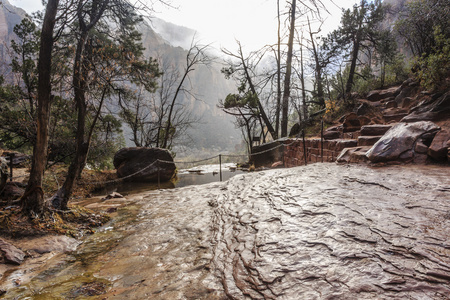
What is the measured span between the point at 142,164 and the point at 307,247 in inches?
351

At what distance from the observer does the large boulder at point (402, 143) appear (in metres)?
3.80

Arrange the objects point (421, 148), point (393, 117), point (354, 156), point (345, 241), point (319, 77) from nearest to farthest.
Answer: point (345, 241)
point (421, 148)
point (354, 156)
point (393, 117)
point (319, 77)

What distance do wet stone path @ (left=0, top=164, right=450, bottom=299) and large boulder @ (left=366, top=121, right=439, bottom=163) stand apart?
0.43m

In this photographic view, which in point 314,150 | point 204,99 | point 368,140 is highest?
point 204,99

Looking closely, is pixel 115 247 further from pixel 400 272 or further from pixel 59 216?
pixel 400 272

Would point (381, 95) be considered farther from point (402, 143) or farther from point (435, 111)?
point (402, 143)

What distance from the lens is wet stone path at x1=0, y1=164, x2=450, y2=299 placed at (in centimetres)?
143

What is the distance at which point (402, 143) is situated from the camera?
3.91 m

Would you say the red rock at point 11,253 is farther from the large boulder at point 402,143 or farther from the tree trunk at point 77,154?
the large boulder at point 402,143

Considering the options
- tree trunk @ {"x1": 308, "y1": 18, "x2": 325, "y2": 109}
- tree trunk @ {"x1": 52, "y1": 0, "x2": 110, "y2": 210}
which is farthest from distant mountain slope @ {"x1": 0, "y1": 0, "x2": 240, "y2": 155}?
tree trunk @ {"x1": 52, "y1": 0, "x2": 110, "y2": 210}

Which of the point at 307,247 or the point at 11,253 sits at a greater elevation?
the point at 307,247

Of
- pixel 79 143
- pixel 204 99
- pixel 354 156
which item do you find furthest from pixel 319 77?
pixel 204 99

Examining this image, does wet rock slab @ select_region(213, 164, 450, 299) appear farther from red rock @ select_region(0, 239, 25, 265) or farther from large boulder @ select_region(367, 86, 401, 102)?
large boulder @ select_region(367, 86, 401, 102)

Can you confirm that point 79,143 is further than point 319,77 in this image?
No
